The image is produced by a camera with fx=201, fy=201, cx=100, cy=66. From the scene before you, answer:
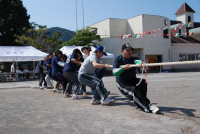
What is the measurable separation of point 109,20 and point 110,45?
4870mm

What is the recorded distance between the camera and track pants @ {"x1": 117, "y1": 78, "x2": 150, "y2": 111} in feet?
14.5

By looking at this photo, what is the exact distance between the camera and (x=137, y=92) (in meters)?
4.48

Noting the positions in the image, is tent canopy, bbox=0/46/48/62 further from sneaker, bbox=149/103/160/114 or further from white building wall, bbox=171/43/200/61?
white building wall, bbox=171/43/200/61

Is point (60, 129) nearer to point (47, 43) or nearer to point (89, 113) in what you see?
point (89, 113)

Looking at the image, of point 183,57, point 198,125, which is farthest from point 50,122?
point 183,57

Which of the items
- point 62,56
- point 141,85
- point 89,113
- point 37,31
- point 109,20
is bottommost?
point 89,113

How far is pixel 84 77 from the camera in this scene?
17.8 ft

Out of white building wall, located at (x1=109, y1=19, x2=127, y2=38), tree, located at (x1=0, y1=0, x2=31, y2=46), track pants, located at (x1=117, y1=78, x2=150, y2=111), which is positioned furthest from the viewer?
tree, located at (x1=0, y1=0, x2=31, y2=46)

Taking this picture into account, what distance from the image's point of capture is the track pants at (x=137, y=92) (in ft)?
14.5

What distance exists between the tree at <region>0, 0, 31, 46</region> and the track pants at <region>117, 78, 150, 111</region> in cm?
3064

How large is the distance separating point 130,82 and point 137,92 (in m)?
0.41

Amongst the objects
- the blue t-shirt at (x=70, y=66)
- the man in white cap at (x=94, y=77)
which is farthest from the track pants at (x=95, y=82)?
the blue t-shirt at (x=70, y=66)

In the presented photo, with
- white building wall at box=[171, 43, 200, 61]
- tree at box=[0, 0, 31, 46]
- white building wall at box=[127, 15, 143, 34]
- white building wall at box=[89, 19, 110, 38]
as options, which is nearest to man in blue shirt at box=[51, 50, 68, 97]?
white building wall at box=[89, 19, 110, 38]

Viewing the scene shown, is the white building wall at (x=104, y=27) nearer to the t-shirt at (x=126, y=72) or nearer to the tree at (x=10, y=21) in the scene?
the tree at (x=10, y=21)
